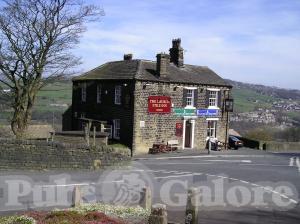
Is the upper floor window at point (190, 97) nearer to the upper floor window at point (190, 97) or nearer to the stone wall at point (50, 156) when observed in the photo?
the upper floor window at point (190, 97)

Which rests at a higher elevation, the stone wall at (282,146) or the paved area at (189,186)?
the stone wall at (282,146)

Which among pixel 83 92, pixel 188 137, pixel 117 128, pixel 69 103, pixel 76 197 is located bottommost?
pixel 76 197

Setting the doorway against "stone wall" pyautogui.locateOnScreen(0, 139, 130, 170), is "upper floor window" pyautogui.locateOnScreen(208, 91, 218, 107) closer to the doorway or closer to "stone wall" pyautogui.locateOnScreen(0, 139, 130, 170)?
the doorway

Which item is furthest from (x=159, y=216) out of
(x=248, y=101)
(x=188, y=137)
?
(x=248, y=101)

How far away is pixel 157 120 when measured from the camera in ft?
121

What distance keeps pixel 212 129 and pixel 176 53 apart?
7.35m

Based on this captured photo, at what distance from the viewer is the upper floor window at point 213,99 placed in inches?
1628

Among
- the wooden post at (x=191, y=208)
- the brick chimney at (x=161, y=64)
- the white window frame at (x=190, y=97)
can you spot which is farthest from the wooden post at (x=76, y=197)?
the white window frame at (x=190, y=97)

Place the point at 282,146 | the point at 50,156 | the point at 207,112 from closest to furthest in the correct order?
the point at 50,156 < the point at 207,112 < the point at 282,146

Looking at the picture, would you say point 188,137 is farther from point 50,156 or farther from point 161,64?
point 50,156

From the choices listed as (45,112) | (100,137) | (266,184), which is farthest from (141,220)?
(45,112)

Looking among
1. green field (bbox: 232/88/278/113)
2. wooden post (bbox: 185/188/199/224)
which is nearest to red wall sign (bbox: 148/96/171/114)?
wooden post (bbox: 185/188/199/224)

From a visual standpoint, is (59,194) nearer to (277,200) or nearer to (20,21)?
(277,200)

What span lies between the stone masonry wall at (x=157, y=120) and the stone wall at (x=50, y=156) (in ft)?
40.8
